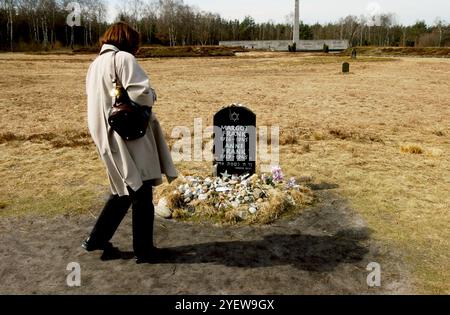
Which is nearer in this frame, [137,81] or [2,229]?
[137,81]

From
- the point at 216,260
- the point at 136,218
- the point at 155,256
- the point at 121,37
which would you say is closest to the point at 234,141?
the point at 216,260

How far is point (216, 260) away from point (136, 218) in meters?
0.92

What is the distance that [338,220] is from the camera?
531cm

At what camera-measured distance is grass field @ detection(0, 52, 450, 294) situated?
17.7 ft

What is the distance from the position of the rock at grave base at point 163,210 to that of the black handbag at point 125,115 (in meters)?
1.91

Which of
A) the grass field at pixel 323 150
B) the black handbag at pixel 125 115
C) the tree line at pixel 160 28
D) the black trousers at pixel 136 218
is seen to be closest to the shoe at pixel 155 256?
the black trousers at pixel 136 218

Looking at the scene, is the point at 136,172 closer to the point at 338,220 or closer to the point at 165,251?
the point at 165,251

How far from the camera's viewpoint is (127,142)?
12.2 ft

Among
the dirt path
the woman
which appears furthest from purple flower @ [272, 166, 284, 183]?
the woman

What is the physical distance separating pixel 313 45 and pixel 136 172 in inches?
3232

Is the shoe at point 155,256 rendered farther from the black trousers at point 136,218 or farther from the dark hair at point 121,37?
the dark hair at point 121,37

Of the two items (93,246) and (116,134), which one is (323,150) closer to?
(93,246)

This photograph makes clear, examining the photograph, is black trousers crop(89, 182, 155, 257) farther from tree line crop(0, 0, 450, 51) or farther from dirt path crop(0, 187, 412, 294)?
tree line crop(0, 0, 450, 51)
